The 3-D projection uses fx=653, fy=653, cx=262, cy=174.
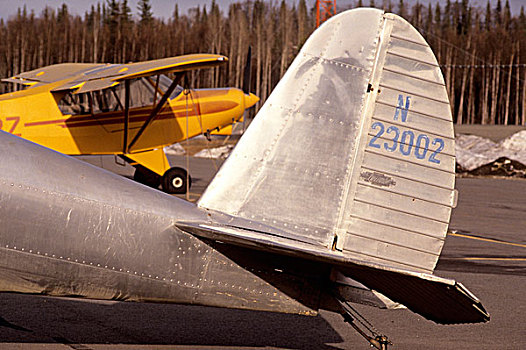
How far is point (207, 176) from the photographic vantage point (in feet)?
61.0

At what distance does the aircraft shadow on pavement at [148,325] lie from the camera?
4.52 metres

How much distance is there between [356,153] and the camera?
3.93 meters

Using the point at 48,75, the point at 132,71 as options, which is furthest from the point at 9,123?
the point at 48,75

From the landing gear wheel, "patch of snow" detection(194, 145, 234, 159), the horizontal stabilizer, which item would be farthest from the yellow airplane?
"patch of snow" detection(194, 145, 234, 159)

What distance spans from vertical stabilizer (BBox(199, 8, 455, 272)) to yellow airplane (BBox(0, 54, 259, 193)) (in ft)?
22.3

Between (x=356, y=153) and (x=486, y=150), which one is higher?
(x=356, y=153)

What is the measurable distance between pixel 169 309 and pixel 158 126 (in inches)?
337

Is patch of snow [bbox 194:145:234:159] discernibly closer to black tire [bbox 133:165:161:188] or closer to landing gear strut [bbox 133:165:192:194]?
black tire [bbox 133:165:161:188]

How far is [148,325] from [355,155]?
2.09 meters

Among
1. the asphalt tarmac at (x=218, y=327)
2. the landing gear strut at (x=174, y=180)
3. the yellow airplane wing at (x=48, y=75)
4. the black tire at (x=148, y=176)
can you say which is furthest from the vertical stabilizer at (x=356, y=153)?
the yellow airplane wing at (x=48, y=75)

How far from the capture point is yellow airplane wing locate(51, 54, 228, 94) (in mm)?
10797

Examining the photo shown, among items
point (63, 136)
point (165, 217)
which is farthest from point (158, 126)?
point (165, 217)

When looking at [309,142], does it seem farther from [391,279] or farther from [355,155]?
[391,279]

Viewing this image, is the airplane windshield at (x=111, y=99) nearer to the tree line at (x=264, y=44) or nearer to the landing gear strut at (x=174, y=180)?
the landing gear strut at (x=174, y=180)
